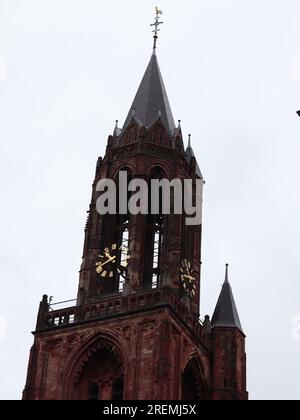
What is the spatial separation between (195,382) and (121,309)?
5022 mm

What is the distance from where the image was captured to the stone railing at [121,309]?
2146 inches

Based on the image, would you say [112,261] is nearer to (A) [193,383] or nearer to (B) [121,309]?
(B) [121,309]

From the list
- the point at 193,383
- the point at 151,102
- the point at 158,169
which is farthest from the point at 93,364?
the point at 151,102

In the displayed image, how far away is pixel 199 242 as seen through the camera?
2435 inches

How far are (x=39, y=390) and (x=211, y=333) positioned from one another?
9.20 meters

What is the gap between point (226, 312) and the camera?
194 ft

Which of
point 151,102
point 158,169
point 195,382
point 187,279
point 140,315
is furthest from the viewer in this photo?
point 151,102

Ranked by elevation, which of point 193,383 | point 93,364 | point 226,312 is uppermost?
point 226,312

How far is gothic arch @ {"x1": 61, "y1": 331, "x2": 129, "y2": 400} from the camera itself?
2127 inches

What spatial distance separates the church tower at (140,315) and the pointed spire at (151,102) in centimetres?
20

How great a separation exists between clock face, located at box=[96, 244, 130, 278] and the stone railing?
2.19 m
